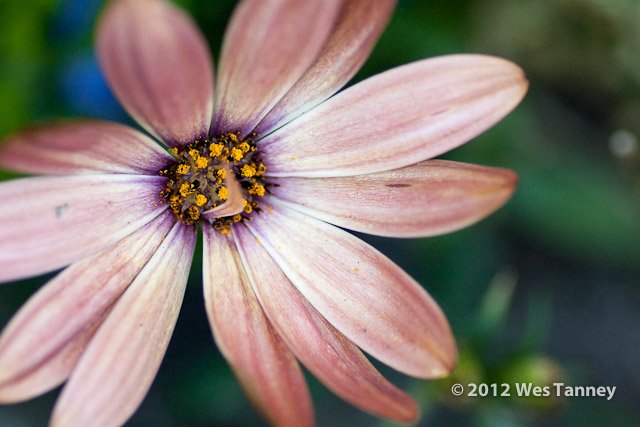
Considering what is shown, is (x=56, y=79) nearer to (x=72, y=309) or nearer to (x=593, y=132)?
(x=72, y=309)

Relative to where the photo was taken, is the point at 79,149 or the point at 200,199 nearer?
the point at 79,149

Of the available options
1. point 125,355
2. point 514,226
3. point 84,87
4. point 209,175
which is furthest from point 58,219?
point 514,226

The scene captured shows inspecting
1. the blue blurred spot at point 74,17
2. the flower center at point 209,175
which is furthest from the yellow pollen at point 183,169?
the blue blurred spot at point 74,17

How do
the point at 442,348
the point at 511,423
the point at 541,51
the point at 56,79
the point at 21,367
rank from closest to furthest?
the point at 21,367 < the point at 442,348 < the point at 56,79 < the point at 511,423 < the point at 541,51

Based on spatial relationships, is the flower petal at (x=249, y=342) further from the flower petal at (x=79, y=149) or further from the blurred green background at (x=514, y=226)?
the blurred green background at (x=514, y=226)

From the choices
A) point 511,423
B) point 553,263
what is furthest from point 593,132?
point 511,423

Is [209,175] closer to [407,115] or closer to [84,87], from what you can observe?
[407,115]
